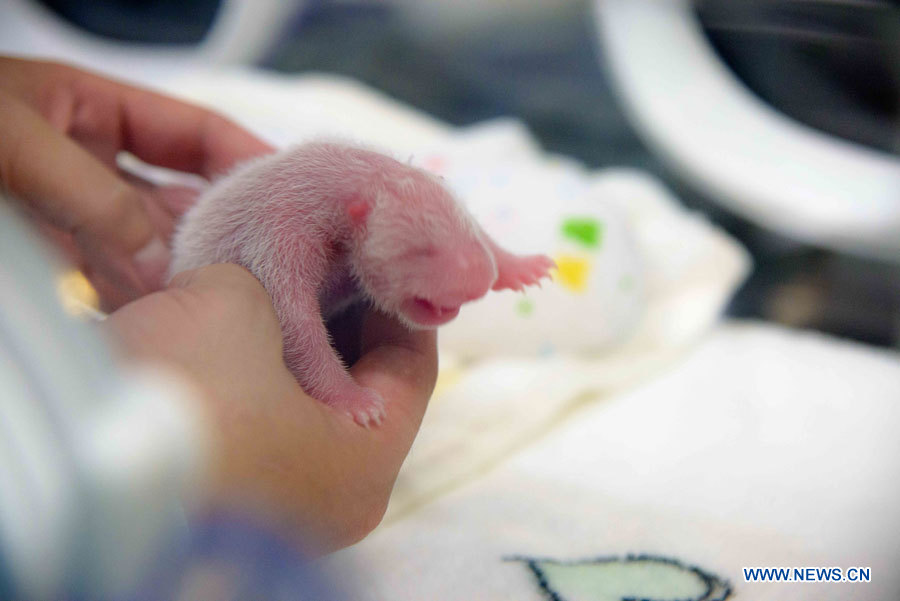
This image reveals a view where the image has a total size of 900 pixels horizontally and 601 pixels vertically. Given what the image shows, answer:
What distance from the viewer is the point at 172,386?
15.1 inches

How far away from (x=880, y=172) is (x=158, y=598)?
1.49 m

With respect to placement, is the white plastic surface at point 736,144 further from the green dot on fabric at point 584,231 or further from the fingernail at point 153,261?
the fingernail at point 153,261

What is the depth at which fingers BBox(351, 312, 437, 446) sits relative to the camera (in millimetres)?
554

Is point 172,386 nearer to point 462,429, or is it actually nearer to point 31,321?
point 31,321

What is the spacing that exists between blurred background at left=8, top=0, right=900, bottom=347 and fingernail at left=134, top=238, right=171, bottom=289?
0.93 m

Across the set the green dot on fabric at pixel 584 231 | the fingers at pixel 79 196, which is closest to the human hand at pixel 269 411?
the fingers at pixel 79 196

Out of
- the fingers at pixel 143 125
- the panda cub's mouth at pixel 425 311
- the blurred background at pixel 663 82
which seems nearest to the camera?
the panda cub's mouth at pixel 425 311

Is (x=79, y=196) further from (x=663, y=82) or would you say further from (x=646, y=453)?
(x=663, y=82)

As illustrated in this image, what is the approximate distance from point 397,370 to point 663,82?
1358 mm

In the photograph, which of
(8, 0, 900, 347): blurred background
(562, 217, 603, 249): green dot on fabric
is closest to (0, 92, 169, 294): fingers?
(562, 217, 603, 249): green dot on fabric

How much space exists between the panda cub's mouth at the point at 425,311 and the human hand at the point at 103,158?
7.5 inches

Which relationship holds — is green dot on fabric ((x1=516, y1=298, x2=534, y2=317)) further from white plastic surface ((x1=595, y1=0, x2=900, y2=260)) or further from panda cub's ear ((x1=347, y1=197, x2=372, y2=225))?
white plastic surface ((x1=595, y1=0, x2=900, y2=260))

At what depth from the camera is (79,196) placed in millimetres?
586

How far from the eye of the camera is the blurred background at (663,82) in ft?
4.45
